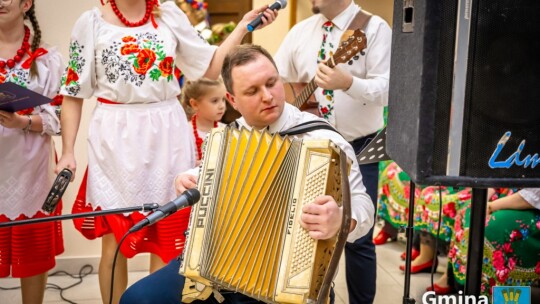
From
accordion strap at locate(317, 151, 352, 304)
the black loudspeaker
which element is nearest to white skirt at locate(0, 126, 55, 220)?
accordion strap at locate(317, 151, 352, 304)

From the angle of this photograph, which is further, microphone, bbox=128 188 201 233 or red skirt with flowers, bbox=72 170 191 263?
red skirt with flowers, bbox=72 170 191 263

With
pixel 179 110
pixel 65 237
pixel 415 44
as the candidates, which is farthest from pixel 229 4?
pixel 415 44

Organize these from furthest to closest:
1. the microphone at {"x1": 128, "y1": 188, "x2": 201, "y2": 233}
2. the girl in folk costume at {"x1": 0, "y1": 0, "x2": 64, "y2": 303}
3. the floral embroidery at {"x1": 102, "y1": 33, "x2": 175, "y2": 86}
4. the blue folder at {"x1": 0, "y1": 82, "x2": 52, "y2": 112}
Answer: the girl in folk costume at {"x1": 0, "y1": 0, "x2": 64, "y2": 303}
the floral embroidery at {"x1": 102, "y1": 33, "x2": 175, "y2": 86}
the blue folder at {"x1": 0, "y1": 82, "x2": 52, "y2": 112}
the microphone at {"x1": 128, "y1": 188, "x2": 201, "y2": 233}

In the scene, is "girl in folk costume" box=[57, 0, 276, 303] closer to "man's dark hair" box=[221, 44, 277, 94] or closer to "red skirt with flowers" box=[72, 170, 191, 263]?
"red skirt with flowers" box=[72, 170, 191, 263]

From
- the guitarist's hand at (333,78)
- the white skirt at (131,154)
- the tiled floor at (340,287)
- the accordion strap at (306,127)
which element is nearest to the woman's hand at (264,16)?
the guitarist's hand at (333,78)

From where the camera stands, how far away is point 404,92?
4.43 feet

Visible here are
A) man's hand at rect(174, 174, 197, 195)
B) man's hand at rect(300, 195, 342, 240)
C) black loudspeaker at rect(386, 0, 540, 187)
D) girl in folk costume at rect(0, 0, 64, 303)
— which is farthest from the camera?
girl in folk costume at rect(0, 0, 64, 303)

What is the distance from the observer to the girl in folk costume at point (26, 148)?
2422 millimetres

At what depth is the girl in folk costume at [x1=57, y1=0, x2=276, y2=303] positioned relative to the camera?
223 cm

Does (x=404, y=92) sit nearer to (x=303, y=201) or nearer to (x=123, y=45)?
(x=303, y=201)

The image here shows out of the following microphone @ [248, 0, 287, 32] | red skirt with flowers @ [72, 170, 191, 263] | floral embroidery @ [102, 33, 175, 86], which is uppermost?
microphone @ [248, 0, 287, 32]

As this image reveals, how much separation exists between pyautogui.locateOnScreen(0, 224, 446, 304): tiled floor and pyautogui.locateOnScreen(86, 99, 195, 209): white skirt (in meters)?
1.06

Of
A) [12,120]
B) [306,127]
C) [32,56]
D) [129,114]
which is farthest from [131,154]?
[306,127]

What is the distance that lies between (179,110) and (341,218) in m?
1.05
